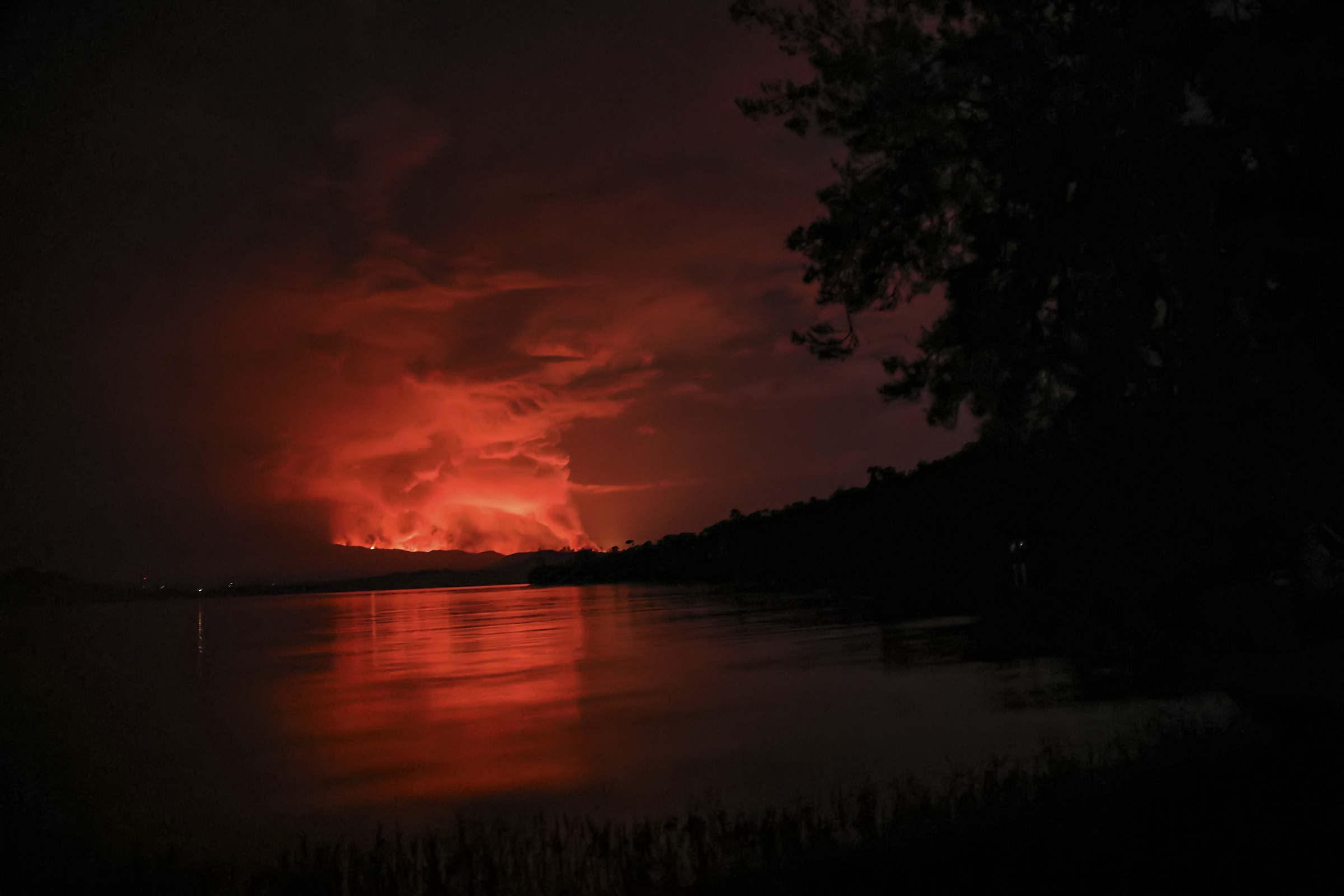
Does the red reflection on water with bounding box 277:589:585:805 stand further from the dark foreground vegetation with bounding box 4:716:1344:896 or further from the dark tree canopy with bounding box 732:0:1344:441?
the dark tree canopy with bounding box 732:0:1344:441

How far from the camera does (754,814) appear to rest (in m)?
14.5

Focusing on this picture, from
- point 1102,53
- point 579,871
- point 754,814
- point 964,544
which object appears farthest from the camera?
point 964,544

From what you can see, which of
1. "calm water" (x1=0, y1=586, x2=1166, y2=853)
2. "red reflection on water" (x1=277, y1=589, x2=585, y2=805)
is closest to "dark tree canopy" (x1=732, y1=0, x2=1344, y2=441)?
"calm water" (x1=0, y1=586, x2=1166, y2=853)

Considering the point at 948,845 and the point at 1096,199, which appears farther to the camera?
the point at 1096,199

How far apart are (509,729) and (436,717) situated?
13.6ft

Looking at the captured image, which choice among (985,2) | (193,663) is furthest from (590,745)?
(193,663)

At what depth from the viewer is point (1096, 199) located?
44.2 ft

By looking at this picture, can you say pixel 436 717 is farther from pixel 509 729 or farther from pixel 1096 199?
pixel 1096 199

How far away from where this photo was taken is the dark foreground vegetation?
25.4 ft

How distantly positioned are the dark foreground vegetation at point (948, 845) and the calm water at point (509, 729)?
322 cm

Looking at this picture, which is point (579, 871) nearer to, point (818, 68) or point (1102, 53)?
point (1102, 53)

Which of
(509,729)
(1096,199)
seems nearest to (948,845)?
(1096,199)

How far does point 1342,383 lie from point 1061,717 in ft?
36.9

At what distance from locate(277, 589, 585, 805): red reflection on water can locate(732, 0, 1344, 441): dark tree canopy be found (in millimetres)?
11904
